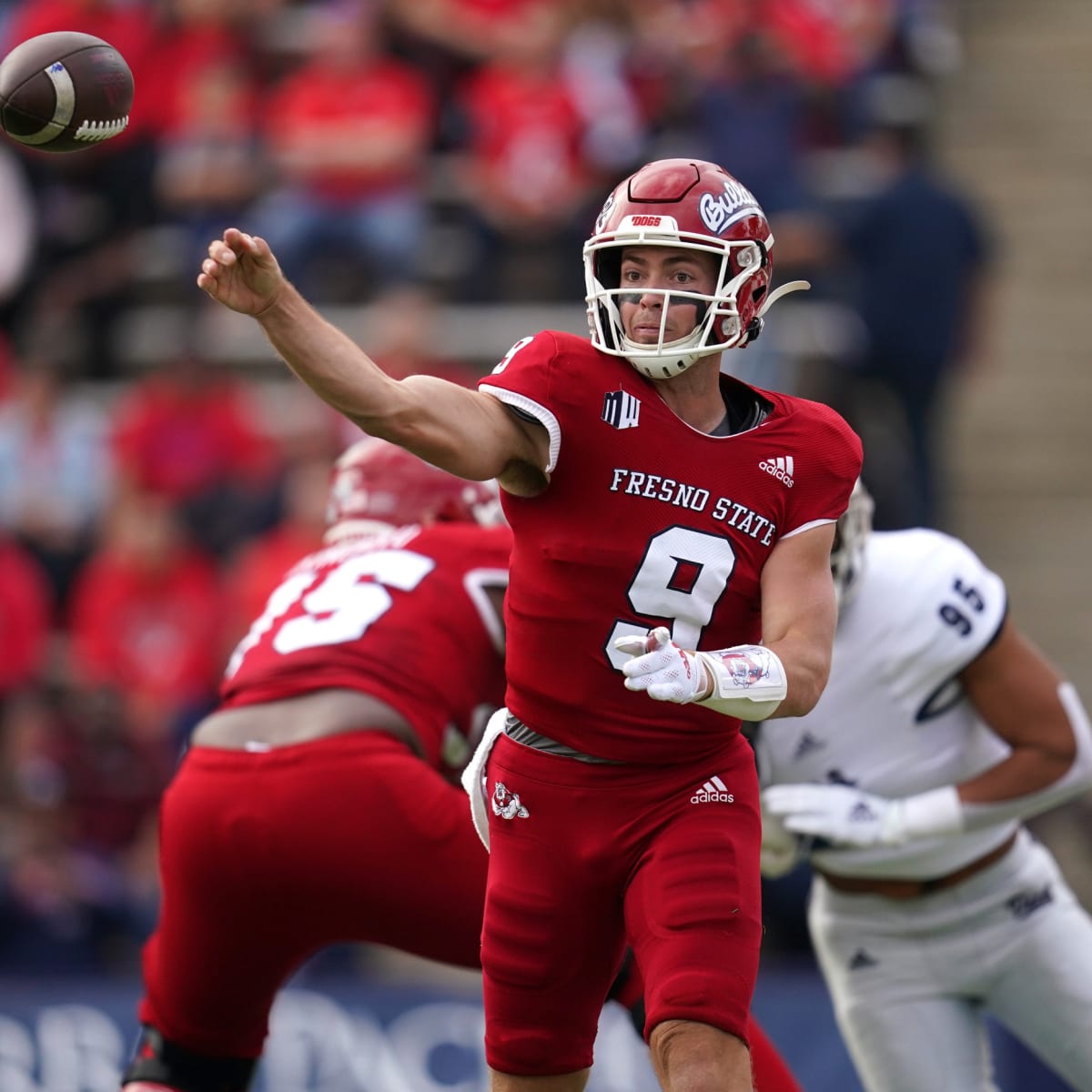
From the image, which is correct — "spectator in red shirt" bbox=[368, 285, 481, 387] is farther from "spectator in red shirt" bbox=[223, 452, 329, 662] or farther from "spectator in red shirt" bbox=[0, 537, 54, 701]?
"spectator in red shirt" bbox=[0, 537, 54, 701]

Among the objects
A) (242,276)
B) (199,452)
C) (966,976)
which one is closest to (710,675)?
(242,276)

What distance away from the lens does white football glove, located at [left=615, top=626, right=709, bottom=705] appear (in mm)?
3355

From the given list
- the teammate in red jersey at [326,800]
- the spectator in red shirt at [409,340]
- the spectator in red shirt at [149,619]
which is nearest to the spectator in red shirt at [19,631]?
the spectator in red shirt at [149,619]

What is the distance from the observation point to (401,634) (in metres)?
4.54

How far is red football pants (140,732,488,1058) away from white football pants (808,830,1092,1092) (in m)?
1.00

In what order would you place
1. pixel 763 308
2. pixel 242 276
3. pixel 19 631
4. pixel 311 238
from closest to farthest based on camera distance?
pixel 242 276, pixel 763 308, pixel 19 631, pixel 311 238

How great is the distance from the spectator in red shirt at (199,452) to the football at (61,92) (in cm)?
523

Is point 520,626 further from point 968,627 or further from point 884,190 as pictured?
point 884,190

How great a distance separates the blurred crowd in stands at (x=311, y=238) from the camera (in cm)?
867

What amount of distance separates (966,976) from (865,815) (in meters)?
0.52

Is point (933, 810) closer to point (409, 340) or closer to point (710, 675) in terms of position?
point (710, 675)

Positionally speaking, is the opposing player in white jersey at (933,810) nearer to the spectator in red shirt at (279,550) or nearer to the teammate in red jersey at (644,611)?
the teammate in red jersey at (644,611)

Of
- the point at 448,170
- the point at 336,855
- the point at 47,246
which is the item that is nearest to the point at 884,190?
the point at 448,170

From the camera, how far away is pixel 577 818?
379cm
